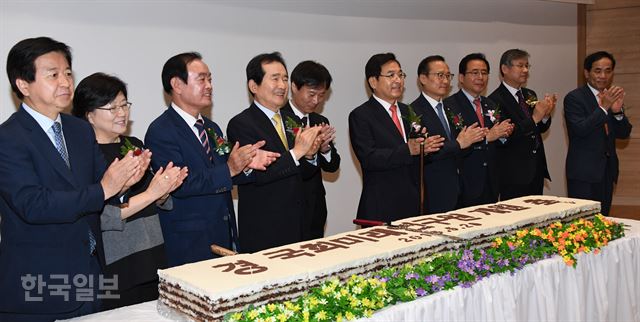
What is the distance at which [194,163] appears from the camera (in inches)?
121

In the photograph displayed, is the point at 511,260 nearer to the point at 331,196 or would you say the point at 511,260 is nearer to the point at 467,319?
the point at 467,319

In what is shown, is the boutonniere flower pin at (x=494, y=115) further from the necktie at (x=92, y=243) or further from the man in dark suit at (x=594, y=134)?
the necktie at (x=92, y=243)

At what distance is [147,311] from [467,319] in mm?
1113

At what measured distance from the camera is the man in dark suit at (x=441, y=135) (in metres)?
4.11

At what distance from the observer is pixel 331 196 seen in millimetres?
5359

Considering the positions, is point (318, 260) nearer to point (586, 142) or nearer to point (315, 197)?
point (315, 197)

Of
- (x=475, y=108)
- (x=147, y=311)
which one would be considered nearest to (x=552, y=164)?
(x=475, y=108)

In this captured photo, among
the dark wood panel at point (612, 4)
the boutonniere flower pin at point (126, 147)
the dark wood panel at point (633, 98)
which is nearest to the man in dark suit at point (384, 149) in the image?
the boutonniere flower pin at point (126, 147)

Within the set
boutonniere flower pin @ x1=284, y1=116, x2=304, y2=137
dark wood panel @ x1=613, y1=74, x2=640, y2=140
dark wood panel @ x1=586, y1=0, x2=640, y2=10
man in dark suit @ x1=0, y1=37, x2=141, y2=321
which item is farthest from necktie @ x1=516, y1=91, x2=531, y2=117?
man in dark suit @ x1=0, y1=37, x2=141, y2=321

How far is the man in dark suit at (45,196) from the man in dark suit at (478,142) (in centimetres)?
283

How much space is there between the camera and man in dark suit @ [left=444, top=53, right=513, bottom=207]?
458 centimetres

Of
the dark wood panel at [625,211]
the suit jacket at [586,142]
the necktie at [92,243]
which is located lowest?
the dark wood panel at [625,211]

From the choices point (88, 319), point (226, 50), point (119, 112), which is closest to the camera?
point (88, 319)

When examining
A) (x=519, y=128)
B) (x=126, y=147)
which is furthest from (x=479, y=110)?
(x=126, y=147)
